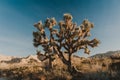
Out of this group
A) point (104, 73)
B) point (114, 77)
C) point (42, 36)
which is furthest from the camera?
point (42, 36)

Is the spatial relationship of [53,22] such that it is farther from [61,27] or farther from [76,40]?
[76,40]

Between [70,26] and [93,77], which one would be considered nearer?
[93,77]

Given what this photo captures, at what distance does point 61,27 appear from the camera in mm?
19188

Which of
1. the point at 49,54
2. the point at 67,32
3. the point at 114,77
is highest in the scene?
the point at 67,32

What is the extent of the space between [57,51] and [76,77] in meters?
3.98

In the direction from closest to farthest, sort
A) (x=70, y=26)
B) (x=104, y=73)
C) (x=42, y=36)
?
1. (x=104, y=73)
2. (x=70, y=26)
3. (x=42, y=36)

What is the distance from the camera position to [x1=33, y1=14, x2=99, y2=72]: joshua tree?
750 inches

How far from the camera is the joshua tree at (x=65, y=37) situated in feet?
62.5

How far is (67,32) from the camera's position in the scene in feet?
63.0

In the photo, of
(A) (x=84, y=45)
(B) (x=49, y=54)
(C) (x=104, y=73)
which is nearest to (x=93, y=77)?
(C) (x=104, y=73)

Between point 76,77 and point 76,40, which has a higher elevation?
point 76,40

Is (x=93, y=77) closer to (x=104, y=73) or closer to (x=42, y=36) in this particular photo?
(x=104, y=73)

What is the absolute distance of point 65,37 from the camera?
19375 mm

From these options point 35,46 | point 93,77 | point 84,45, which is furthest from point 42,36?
point 93,77
